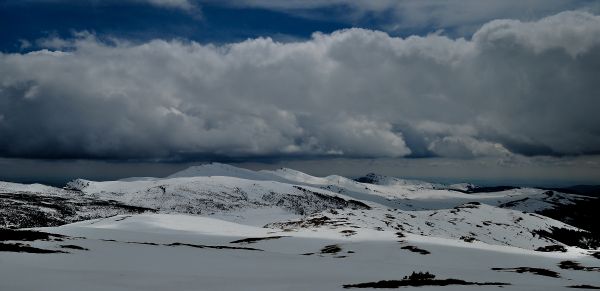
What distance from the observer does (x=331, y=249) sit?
8412 cm

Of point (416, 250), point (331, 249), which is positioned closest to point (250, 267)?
point (416, 250)

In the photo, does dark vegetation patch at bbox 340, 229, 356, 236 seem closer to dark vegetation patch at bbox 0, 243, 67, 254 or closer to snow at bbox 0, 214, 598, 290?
snow at bbox 0, 214, 598, 290

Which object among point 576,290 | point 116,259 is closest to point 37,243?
point 116,259

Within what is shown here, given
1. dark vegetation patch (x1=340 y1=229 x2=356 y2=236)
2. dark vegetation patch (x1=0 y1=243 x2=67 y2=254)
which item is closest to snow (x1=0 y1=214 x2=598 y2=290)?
dark vegetation patch (x1=0 y1=243 x2=67 y2=254)

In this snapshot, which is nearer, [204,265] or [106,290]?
[106,290]

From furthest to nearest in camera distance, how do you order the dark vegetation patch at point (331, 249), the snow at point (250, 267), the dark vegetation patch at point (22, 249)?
the dark vegetation patch at point (331, 249) → the dark vegetation patch at point (22, 249) → the snow at point (250, 267)

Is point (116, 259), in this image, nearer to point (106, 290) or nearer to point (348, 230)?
point (106, 290)

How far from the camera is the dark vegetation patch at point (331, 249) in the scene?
81.3 m

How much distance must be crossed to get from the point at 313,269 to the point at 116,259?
60.2 feet

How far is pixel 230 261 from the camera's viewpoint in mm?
44688

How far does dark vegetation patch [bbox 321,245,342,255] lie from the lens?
267 ft

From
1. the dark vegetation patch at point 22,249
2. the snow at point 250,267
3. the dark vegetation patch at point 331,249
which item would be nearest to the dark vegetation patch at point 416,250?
the snow at point 250,267

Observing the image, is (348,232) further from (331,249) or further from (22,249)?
(22,249)

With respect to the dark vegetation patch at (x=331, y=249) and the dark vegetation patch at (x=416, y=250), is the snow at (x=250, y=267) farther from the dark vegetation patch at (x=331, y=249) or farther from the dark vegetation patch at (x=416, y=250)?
the dark vegetation patch at (x=416, y=250)
